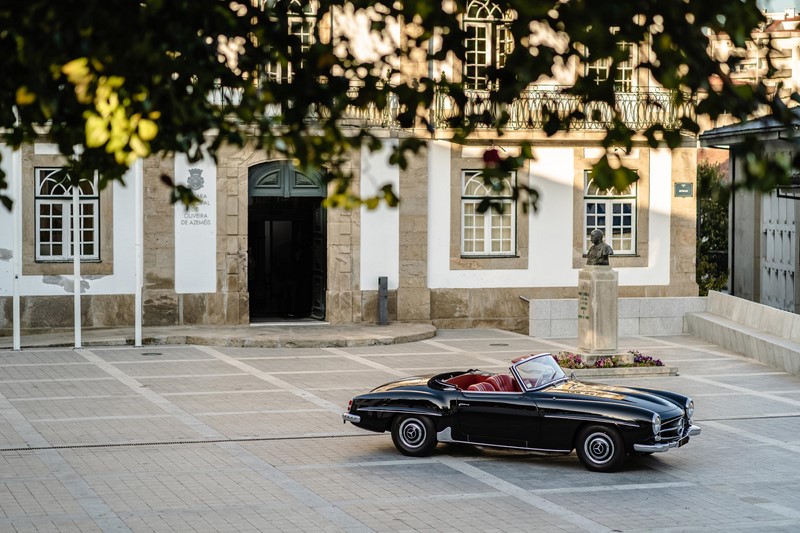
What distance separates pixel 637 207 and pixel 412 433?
17.9 m

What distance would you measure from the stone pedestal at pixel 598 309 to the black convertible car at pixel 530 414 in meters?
7.23

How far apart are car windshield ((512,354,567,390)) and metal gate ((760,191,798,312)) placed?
1674cm

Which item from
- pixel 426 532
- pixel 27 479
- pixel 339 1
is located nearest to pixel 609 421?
pixel 426 532

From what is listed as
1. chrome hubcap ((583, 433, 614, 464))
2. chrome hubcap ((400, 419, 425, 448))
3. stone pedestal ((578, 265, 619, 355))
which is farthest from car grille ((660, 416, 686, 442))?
stone pedestal ((578, 265, 619, 355))

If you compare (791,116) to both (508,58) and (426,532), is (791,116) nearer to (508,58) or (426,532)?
(508,58)

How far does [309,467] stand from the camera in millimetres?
15344

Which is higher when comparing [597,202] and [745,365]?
[597,202]

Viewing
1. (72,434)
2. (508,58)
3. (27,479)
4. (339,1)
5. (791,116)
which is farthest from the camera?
(72,434)

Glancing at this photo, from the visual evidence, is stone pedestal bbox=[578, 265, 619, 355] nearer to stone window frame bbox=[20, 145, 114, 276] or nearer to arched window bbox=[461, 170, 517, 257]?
arched window bbox=[461, 170, 517, 257]

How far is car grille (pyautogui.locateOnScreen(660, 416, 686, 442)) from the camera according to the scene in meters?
15.0

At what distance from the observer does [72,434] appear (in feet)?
56.8

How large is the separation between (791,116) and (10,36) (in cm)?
424

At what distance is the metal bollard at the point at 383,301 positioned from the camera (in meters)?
30.3

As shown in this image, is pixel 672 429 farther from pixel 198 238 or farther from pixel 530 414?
pixel 198 238
